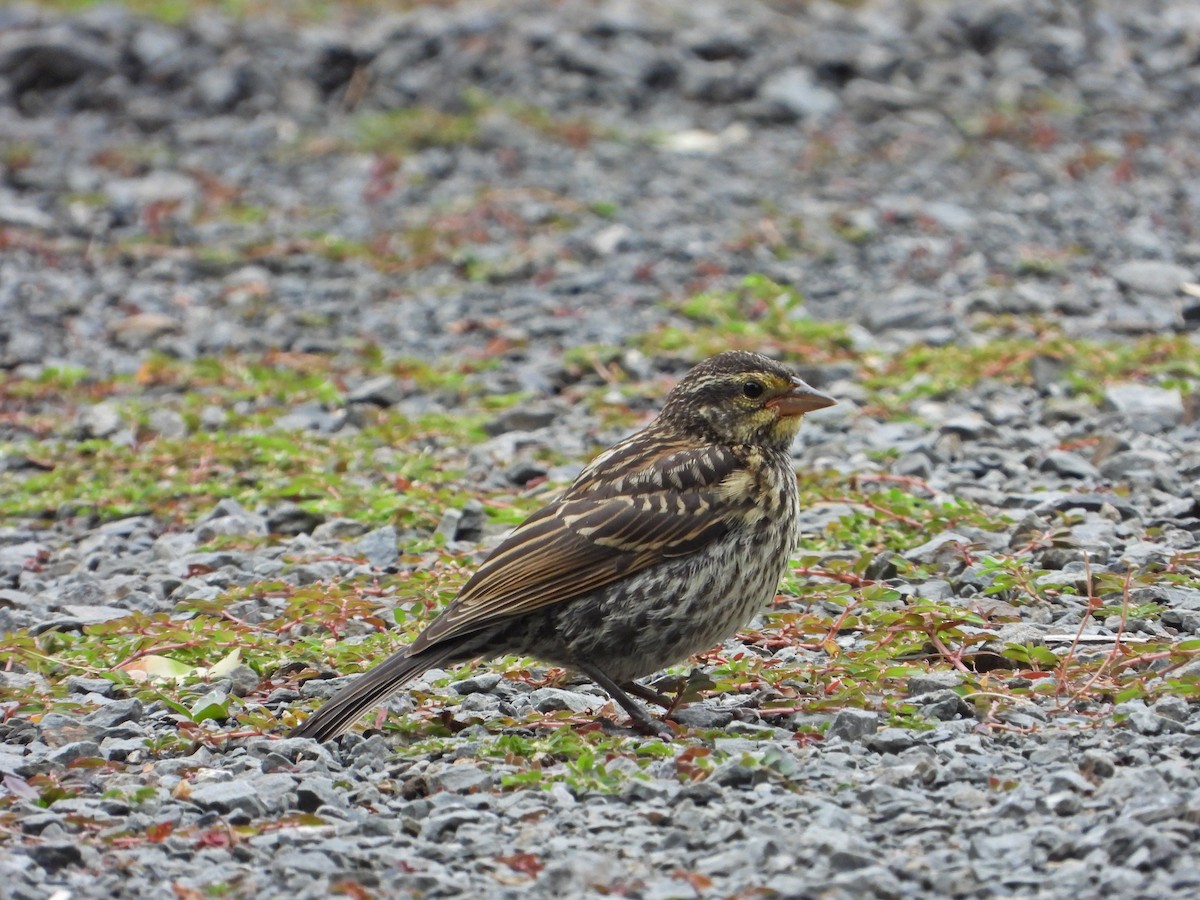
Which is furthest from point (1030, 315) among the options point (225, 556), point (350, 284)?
point (225, 556)

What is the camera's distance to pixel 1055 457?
810 cm

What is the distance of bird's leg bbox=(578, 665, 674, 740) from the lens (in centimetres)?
557

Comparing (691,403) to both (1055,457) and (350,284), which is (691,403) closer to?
(1055,457)

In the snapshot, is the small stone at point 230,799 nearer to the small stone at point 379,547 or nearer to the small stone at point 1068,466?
the small stone at point 379,547

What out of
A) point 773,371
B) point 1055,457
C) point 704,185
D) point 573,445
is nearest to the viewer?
point 773,371

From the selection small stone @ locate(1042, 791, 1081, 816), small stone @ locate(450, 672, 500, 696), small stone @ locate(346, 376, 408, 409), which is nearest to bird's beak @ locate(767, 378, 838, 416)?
small stone @ locate(450, 672, 500, 696)

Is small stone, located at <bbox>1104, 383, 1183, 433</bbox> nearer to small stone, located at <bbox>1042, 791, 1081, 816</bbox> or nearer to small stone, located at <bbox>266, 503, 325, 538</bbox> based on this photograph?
small stone, located at <bbox>266, 503, 325, 538</bbox>

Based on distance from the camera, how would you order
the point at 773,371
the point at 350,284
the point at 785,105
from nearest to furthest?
the point at 773,371 → the point at 350,284 → the point at 785,105

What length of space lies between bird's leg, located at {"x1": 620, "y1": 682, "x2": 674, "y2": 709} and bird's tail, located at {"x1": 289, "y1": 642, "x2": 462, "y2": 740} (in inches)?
28.5

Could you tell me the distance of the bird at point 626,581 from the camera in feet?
18.7

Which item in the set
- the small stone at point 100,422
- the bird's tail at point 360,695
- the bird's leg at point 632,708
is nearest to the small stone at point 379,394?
the small stone at point 100,422

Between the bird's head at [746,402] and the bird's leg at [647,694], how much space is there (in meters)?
0.97

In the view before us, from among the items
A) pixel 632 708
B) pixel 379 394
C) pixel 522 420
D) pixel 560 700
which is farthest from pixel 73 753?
pixel 379 394

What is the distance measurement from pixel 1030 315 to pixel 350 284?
14.4 feet
